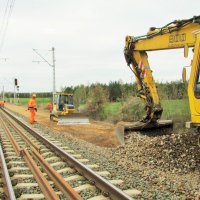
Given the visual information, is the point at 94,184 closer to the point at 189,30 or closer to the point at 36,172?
the point at 36,172

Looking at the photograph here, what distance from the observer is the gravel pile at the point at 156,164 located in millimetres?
4191

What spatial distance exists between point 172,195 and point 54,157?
3796mm

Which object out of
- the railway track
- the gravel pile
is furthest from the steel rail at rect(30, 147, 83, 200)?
the gravel pile

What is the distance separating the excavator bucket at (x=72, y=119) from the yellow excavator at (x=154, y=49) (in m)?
8.06

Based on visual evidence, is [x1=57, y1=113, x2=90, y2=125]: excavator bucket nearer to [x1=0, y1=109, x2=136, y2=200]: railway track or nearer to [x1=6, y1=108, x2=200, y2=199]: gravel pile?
[x1=6, y1=108, x2=200, y2=199]: gravel pile

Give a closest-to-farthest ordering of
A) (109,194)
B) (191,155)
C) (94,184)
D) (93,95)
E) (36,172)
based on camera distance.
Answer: (109,194), (94,184), (36,172), (191,155), (93,95)

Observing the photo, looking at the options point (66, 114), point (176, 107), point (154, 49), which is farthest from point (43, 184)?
point (66, 114)

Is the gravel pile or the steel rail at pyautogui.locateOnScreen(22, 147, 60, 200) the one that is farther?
the gravel pile

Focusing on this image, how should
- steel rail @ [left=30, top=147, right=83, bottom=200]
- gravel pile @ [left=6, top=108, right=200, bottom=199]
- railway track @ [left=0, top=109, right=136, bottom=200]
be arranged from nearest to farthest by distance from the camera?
steel rail @ [left=30, top=147, right=83, bottom=200], railway track @ [left=0, top=109, right=136, bottom=200], gravel pile @ [left=6, top=108, right=200, bottom=199]

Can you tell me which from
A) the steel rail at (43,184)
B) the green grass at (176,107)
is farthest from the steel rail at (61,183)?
the green grass at (176,107)

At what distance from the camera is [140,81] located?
7.64 meters

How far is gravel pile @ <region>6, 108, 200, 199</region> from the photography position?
4191 mm

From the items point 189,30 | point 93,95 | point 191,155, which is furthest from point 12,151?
point 93,95

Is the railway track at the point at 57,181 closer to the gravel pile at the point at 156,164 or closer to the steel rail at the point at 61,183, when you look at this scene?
the steel rail at the point at 61,183
